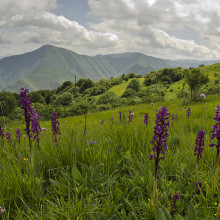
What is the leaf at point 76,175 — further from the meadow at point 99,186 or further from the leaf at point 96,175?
the leaf at point 96,175

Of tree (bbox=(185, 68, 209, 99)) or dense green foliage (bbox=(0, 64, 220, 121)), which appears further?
tree (bbox=(185, 68, 209, 99))

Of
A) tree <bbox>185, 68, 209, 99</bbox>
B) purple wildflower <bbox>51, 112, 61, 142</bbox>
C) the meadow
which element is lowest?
the meadow

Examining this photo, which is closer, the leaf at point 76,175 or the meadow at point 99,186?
the meadow at point 99,186

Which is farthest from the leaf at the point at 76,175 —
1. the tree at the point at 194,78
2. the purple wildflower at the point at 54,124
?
the tree at the point at 194,78

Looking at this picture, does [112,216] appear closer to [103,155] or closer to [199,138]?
[103,155]

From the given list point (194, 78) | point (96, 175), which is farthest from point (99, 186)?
point (194, 78)

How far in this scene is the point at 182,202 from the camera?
81.8 inches

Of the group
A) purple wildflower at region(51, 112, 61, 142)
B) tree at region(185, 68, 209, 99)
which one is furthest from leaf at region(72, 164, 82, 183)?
tree at region(185, 68, 209, 99)

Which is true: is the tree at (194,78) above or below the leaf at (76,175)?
above

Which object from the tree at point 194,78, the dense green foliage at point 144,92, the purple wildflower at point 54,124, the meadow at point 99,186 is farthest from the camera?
the tree at point 194,78

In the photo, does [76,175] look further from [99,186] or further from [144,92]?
[144,92]

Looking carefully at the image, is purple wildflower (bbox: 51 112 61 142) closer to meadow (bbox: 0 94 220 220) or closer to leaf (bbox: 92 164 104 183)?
meadow (bbox: 0 94 220 220)

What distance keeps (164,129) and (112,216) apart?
1135 millimetres

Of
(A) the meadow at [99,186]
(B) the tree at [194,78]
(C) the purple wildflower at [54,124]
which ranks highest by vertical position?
(B) the tree at [194,78]
